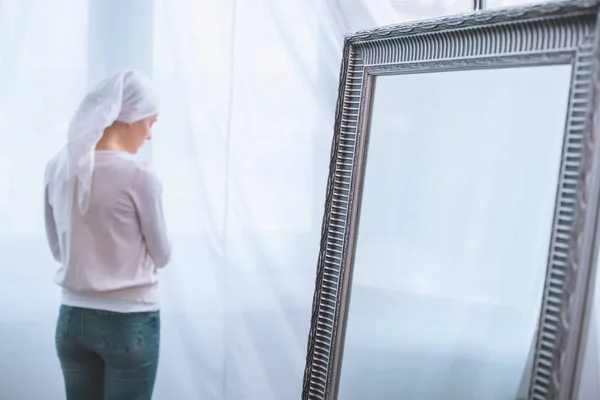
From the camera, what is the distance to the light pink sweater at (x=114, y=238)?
1.99 m

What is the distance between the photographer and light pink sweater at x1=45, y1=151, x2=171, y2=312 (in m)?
1.99

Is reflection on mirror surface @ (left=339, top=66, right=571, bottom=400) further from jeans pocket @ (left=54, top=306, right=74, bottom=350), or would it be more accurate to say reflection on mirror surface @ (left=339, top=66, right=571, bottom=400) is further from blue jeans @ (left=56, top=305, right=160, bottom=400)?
jeans pocket @ (left=54, top=306, right=74, bottom=350)

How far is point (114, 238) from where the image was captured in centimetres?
201

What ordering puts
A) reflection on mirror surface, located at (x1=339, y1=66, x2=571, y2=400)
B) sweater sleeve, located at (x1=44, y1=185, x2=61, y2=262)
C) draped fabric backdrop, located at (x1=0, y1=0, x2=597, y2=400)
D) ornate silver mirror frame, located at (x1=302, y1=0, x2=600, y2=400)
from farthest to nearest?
1. draped fabric backdrop, located at (x1=0, y1=0, x2=597, y2=400)
2. sweater sleeve, located at (x1=44, y1=185, x2=61, y2=262)
3. reflection on mirror surface, located at (x1=339, y1=66, x2=571, y2=400)
4. ornate silver mirror frame, located at (x1=302, y1=0, x2=600, y2=400)

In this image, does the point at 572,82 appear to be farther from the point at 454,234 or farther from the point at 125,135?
the point at 125,135

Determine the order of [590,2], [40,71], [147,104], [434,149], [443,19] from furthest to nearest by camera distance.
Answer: [40,71] < [147,104] < [434,149] < [443,19] < [590,2]

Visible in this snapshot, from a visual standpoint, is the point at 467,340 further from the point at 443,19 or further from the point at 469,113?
the point at 443,19

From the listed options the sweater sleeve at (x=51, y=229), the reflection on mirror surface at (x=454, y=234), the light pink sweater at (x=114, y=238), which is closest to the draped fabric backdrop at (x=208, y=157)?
the sweater sleeve at (x=51, y=229)

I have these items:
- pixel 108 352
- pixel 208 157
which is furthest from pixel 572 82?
pixel 208 157

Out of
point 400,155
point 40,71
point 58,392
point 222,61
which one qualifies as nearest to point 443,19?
point 400,155

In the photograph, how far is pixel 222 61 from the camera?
7.95 feet

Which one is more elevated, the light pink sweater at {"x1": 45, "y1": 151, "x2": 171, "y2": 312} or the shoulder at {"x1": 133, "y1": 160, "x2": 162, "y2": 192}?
the shoulder at {"x1": 133, "y1": 160, "x2": 162, "y2": 192}

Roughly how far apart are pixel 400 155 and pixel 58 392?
4.94 ft

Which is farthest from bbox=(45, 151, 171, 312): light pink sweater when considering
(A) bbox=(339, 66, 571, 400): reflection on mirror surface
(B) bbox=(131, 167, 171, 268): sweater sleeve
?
(A) bbox=(339, 66, 571, 400): reflection on mirror surface
